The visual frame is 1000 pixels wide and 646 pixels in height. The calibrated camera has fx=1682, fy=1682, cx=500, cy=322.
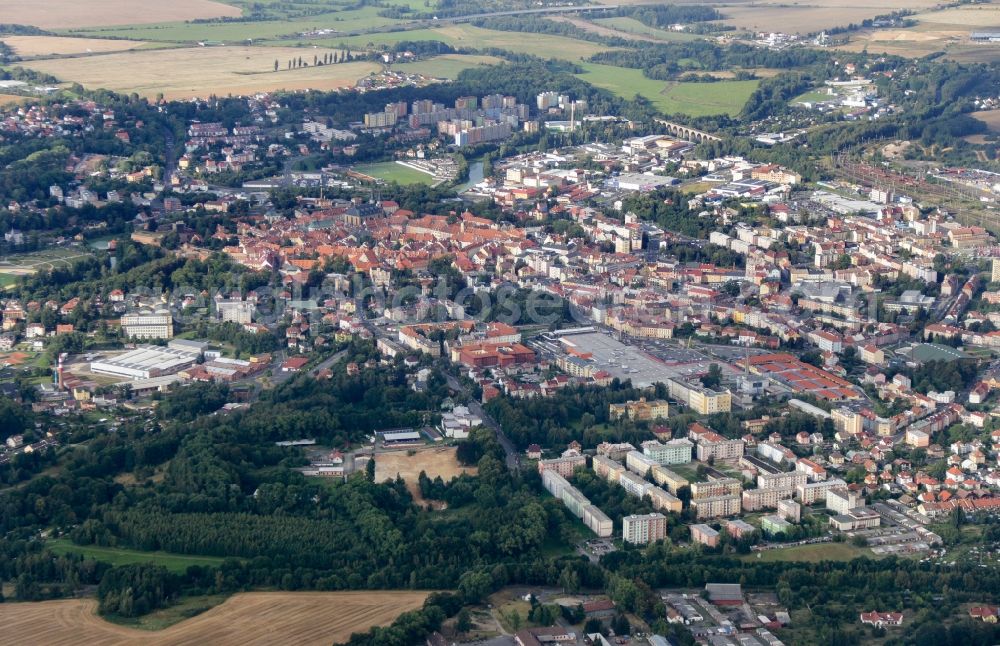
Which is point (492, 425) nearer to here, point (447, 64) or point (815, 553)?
point (815, 553)

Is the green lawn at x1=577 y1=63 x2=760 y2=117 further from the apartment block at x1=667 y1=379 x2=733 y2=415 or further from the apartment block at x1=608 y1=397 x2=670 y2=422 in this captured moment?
the apartment block at x1=608 y1=397 x2=670 y2=422

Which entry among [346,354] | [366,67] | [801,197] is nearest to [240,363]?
[346,354]

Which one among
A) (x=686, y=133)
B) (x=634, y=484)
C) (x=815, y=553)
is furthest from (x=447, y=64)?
(x=815, y=553)

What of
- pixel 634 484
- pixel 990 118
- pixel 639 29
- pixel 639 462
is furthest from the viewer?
pixel 639 29

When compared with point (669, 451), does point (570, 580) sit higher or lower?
higher

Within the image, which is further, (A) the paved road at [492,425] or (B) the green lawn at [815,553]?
(A) the paved road at [492,425]

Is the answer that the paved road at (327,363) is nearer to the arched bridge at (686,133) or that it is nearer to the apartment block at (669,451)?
the apartment block at (669,451)

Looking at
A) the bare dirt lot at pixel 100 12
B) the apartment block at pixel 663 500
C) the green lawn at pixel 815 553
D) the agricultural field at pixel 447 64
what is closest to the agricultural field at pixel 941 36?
the agricultural field at pixel 447 64
